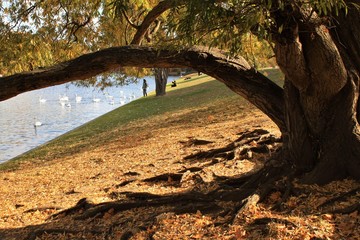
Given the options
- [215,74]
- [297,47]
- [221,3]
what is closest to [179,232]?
[215,74]

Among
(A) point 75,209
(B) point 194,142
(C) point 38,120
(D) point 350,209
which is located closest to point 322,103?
(D) point 350,209

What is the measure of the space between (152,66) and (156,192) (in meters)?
2.74

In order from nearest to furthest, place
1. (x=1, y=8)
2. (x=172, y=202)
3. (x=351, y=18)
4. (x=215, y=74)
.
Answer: (x=351, y=18) → (x=215, y=74) → (x=172, y=202) → (x=1, y=8)

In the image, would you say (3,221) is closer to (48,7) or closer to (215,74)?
(215,74)

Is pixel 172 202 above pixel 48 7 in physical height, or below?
Answer: below

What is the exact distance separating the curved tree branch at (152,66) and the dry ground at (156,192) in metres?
1.47

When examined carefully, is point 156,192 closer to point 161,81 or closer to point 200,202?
point 200,202

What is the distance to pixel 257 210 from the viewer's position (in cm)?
567

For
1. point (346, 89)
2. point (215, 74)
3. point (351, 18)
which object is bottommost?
point (346, 89)

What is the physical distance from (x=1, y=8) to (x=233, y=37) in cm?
906

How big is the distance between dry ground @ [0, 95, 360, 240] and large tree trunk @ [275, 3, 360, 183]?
35 centimetres

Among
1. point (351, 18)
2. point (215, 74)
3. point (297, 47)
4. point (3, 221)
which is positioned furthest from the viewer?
point (3, 221)

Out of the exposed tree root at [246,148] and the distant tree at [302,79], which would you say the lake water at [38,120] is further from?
the distant tree at [302,79]

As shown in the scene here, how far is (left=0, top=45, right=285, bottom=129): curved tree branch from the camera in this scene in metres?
5.96
